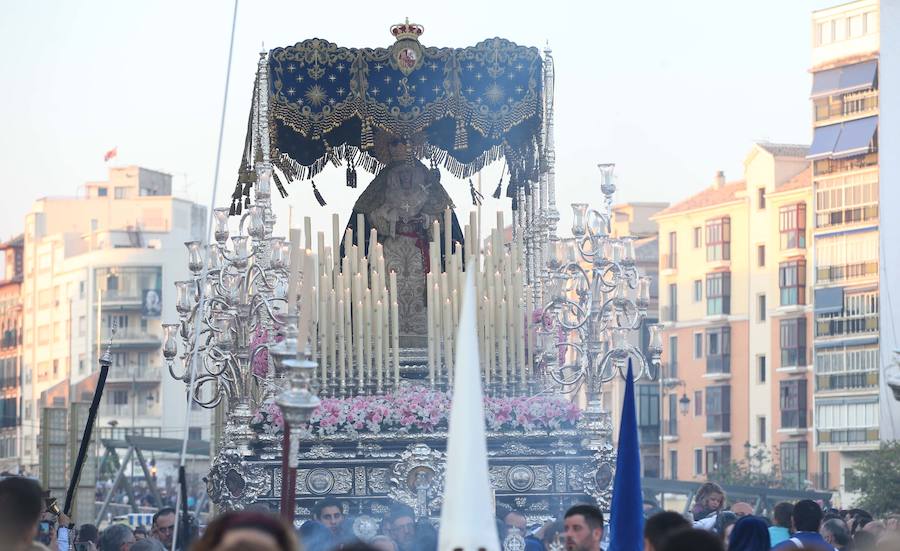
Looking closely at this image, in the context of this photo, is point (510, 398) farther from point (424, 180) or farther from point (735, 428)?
point (735, 428)

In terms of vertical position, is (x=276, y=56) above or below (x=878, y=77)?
below

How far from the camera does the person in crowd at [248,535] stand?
7984 millimetres

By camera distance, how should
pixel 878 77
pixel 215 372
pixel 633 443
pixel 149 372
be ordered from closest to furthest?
1. pixel 633 443
2. pixel 215 372
3. pixel 878 77
4. pixel 149 372

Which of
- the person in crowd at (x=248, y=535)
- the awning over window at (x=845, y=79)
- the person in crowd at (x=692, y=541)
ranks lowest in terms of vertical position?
the person in crowd at (x=692, y=541)

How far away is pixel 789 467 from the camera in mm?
81625

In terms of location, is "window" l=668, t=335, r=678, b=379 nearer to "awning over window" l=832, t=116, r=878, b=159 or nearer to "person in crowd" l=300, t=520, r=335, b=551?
"awning over window" l=832, t=116, r=878, b=159

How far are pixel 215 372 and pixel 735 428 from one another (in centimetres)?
6515

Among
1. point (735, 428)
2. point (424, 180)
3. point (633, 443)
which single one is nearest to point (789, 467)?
point (735, 428)

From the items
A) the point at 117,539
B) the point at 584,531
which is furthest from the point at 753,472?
the point at 584,531

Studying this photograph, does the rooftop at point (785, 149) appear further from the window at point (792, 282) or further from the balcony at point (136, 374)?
the balcony at point (136, 374)

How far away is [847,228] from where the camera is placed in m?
78.1

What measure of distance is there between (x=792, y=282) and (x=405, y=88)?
6109 centimetres

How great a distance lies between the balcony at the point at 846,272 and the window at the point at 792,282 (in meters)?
2.57

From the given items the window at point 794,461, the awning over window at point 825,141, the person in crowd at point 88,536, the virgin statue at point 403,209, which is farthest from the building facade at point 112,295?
the person in crowd at point 88,536
